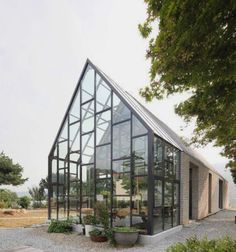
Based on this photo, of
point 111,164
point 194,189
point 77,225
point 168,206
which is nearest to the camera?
point 111,164

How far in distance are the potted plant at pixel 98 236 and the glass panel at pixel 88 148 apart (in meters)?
3.16

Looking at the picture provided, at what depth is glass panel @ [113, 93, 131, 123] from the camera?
475 inches

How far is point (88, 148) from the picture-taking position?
13.5 m

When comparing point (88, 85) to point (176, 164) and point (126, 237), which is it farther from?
point (126, 237)

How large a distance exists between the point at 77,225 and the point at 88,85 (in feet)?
20.6

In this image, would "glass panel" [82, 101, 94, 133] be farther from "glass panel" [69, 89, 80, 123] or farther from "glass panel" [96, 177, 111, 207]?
"glass panel" [96, 177, 111, 207]

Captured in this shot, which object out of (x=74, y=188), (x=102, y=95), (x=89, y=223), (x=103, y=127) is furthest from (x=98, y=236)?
(x=102, y=95)

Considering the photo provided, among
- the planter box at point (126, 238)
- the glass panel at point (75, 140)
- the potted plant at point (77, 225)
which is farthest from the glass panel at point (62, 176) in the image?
the planter box at point (126, 238)

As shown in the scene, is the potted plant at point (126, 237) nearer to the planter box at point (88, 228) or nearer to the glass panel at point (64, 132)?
the planter box at point (88, 228)

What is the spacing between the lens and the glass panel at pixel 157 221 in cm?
1087

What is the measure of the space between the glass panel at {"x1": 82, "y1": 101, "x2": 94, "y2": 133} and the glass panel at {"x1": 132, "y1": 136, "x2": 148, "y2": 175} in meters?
2.78

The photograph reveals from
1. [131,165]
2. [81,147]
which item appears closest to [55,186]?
[81,147]

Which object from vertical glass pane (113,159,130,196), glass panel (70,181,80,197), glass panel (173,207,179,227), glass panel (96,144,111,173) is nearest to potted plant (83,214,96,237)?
vertical glass pane (113,159,130,196)

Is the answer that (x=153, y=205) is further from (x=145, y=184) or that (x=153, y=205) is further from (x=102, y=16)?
(x=102, y=16)
